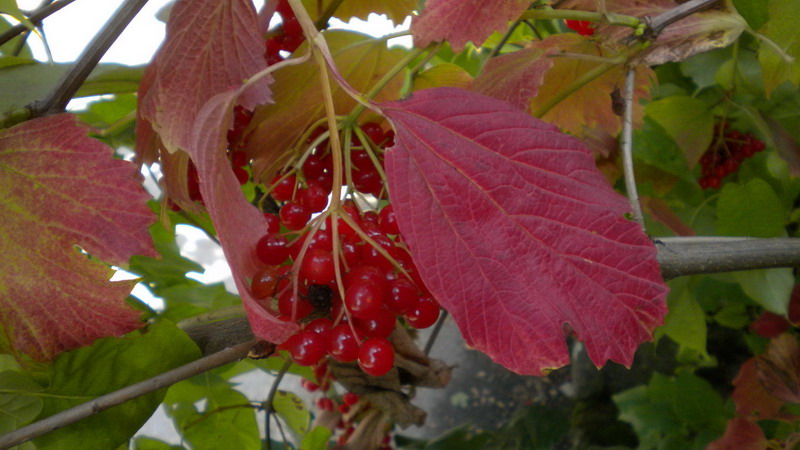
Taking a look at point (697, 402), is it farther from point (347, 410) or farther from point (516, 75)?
point (516, 75)

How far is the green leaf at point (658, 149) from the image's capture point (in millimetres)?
652

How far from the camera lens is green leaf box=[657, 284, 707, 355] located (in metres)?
0.62

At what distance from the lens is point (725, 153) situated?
72 centimetres

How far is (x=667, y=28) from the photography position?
366 millimetres

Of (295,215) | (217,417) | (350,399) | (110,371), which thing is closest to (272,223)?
(295,215)

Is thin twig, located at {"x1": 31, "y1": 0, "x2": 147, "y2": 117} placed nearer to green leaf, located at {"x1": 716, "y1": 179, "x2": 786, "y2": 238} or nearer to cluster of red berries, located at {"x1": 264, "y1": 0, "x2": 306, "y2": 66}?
cluster of red berries, located at {"x1": 264, "y1": 0, "x2": 306, "y2": 66}

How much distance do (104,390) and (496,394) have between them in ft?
2.90

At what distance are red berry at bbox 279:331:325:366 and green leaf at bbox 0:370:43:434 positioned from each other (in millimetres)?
153

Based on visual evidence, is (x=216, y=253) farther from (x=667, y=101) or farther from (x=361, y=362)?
(x=361, y=362)

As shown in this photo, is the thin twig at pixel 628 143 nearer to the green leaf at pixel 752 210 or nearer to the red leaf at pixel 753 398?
the green leaf at pixel 752 210

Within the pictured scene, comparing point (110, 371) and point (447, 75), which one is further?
point (447, 75)

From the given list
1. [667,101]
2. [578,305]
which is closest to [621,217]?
[578,305]

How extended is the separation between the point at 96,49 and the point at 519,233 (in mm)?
221

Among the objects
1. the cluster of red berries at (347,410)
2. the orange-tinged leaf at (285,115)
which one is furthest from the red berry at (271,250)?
the cluster of red berries at (347,410)
